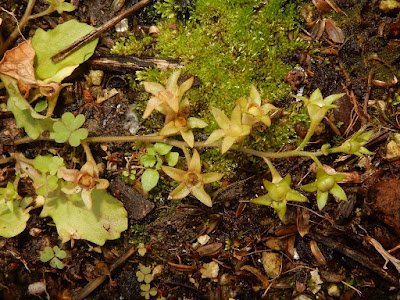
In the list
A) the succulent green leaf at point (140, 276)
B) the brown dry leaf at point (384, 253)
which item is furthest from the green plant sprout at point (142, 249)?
the brown dry leaf at point (384, 253)

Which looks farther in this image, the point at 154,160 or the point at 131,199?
the point at 131,199

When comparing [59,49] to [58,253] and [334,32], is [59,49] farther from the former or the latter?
[334,32]

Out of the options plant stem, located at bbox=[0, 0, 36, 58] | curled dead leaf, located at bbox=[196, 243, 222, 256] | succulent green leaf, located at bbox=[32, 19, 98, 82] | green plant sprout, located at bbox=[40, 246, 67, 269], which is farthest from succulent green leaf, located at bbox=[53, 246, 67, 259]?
plant stem, located at bbox=[0, 0, 36, 58]

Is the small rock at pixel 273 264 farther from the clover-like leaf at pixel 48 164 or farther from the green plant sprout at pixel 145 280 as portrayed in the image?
the clover-like leaf at pixel 48 164

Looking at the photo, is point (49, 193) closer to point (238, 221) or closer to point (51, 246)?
point (51, 246)

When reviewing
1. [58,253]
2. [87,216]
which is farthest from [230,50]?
[58,253]

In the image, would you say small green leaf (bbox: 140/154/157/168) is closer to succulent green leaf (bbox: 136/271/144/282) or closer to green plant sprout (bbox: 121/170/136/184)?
green plant sprout (bbox: 121/170/136/184)

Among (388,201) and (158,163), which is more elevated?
(158,163)
